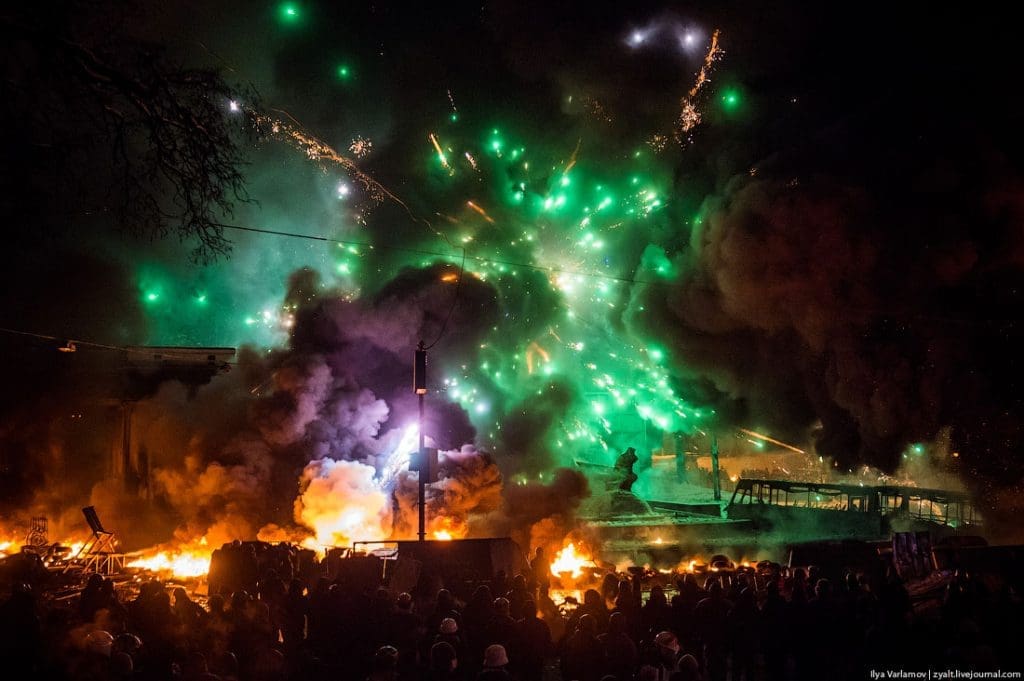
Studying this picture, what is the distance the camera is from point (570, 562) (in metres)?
17.1

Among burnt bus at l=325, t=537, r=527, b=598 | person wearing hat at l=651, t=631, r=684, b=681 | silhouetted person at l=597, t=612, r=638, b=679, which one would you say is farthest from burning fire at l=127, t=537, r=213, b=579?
person wearing hat at l=651, t=631, r=684, b=681

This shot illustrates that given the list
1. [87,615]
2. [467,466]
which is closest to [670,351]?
[467,466]

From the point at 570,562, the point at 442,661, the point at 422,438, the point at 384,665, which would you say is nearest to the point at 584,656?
the point at 442,661

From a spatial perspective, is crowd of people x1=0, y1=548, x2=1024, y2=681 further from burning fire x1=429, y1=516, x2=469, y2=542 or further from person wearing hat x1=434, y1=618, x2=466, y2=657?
burning fire x1=429, y1=516, x2=469, y2=542

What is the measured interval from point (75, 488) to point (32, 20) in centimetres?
2481

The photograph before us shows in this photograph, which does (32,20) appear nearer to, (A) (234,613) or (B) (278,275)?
(A) (234,613)

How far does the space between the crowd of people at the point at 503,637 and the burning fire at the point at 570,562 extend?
20.7 ft

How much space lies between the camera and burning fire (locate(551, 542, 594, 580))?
15703mm

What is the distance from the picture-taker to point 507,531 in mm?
20062

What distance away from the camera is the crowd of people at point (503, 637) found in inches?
256

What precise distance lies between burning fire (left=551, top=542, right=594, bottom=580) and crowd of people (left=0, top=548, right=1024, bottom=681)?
630cm

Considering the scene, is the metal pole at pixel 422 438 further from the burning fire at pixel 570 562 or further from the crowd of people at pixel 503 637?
the crowd of people at pixel 503 637

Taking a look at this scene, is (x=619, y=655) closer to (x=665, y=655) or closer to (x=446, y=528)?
(x=665, y=655)

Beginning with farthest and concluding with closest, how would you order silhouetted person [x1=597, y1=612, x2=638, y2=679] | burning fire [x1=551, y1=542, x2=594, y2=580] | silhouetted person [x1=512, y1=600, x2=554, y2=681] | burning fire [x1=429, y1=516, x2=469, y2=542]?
1. burning fire [x1=429, y1=516, x2=469, y2=542]
2. burning fire [x1=551, y1=542, x2=594, y2=580]
3. silhouetted person [x1=512, y1=600, x2=554, y2=681]
4. silhouetted person [x1=597, y1=612, x2=638, y2=679]
